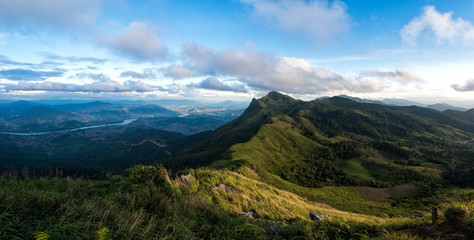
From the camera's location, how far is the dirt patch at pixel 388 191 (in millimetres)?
73438

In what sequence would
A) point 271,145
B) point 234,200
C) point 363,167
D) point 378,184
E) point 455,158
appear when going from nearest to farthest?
point 234,200
point 378,184
point 363,167
point 271,145
point 455,158

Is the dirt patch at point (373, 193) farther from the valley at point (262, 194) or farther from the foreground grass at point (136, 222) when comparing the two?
the foreground grass at point (136, 222)

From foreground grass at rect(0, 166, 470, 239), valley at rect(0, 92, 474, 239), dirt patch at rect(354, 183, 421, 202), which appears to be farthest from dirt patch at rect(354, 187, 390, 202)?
foreground grass at rect(0, 166, 470, 239)

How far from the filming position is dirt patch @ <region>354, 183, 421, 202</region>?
73.4 meters

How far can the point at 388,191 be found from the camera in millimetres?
78438

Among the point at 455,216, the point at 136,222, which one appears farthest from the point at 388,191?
the point at 136,222

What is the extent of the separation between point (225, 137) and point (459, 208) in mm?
163810

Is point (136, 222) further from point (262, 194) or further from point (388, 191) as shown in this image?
point (388, 191)

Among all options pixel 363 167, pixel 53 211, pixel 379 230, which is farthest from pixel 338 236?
pixel 363 167

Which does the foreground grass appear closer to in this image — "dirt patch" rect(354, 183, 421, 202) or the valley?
the valley

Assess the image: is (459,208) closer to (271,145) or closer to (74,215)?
(74,215)

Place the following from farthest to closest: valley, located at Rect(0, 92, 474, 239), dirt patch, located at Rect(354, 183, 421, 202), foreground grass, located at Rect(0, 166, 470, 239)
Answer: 1. dirt patch, located at Rect(354, 183, 421, 202)
2. valley, located at Rect(0, 92, 474, 239)
3. foreground grass, located at Rect(0, 166, 470, 239)

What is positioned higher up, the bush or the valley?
the bush

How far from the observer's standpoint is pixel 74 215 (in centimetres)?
450
